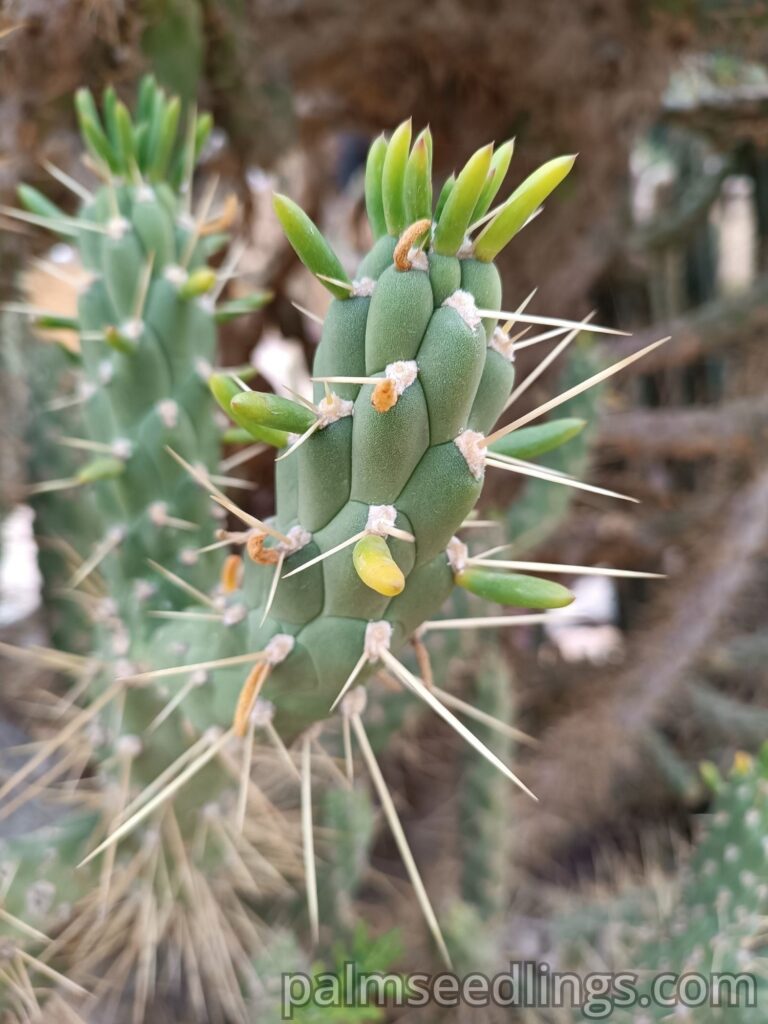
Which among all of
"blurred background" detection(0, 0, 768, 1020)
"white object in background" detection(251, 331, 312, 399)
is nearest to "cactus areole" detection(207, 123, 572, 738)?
"blurred background" detection(0, 0, 768, 1020)

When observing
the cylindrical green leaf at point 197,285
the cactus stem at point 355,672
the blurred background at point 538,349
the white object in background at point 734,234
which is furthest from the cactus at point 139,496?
the white object in background at point 734,234

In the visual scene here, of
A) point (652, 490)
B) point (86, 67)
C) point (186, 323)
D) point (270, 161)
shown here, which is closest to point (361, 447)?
point (186, 323)

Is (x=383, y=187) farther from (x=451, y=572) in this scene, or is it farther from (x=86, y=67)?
(x=86, y=67)

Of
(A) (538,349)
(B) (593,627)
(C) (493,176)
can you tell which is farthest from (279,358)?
(C) (493,176)

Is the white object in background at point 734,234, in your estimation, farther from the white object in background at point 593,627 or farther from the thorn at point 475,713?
the thorn at point 475,713

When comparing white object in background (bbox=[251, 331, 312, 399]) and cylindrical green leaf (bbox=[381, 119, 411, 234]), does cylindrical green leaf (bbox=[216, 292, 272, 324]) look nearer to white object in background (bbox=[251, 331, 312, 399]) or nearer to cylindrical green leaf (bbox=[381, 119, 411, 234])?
cylindrical green leaf (bbox=[381, 119, 411, 234])

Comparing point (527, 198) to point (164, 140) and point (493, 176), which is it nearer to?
point (493, 176)
